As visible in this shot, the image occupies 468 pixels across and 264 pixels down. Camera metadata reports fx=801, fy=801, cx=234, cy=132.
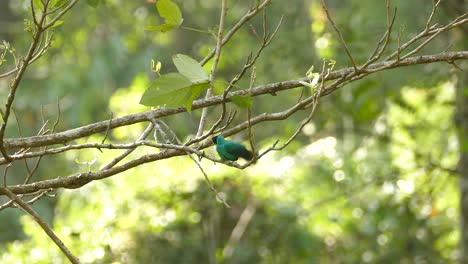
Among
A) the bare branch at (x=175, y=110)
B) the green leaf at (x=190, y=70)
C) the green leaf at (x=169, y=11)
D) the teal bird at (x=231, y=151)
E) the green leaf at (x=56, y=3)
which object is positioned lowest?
the teal bird at (x=231, y=151)

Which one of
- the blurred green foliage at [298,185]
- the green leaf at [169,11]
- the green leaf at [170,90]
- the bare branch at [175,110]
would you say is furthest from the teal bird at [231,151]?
the blurred green foliage at [298,185]

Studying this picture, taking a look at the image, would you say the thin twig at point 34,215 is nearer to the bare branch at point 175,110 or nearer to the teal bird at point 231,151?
the bare branch at point 175,110

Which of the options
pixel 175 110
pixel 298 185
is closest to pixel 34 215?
pixel 175 110

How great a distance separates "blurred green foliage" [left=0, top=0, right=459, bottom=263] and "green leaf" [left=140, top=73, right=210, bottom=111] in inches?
97.4

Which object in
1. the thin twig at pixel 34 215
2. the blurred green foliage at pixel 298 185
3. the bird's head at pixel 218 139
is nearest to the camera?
the thin twig at pixel 34 215

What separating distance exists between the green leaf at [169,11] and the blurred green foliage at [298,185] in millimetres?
2249

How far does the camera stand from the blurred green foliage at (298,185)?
5594mm

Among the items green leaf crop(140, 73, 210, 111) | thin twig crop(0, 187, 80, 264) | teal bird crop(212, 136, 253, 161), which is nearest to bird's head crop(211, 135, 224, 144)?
teal bird crop(212, 136, 253, 161)

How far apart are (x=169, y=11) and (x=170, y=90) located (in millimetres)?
337

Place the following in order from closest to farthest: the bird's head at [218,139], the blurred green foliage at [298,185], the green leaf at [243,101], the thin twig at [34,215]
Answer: the green leaf at [243,101], the thin twig at [34,215], the bird's head at [218,139], the blurred green foliage at [298,185]

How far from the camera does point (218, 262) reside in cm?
606

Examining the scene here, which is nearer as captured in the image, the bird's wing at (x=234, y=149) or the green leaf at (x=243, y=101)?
the green leaf at (x=243, y=101)

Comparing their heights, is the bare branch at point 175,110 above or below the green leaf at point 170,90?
above

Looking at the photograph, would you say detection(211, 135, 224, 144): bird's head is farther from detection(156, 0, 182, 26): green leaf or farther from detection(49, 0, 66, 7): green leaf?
detection(49, 0, 66, 7): green leaf
